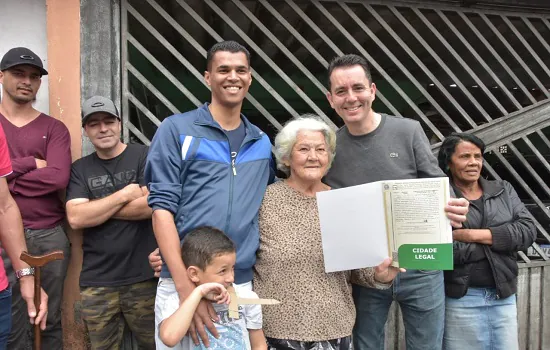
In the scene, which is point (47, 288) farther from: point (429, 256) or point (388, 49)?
point (388, 49)

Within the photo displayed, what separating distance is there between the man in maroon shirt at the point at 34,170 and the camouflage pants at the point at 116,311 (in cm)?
26

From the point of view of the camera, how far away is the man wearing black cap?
8.98 feet

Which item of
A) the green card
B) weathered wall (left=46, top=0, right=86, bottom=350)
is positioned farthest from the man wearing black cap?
the green card

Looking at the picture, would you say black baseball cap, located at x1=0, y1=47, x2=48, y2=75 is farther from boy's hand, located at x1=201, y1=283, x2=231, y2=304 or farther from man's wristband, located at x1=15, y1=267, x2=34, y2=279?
boy's hand, located at x1=201, y1=283, x2=231, y2=304

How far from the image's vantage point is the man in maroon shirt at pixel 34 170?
8.71 ft

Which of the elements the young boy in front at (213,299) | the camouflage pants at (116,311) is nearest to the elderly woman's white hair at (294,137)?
the young boy in front at (213,299)

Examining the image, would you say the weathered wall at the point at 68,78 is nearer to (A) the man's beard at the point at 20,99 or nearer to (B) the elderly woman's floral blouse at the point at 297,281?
(A) the man's beard at the point at 20,99

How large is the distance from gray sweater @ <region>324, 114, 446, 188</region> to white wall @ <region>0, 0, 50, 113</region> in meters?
2.04

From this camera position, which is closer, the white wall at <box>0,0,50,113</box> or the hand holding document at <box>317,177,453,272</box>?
the hand holding document at <box>317,177,453,272</box>

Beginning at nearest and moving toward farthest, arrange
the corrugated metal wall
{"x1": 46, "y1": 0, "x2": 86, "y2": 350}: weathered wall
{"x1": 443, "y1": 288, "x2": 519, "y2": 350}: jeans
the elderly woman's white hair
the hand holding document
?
the hand holding document, the elderly woman's white hair, {"x1": 443, "y1": 288, "x2": 519, "y2": 350}: jeans, {"x1": 46, "y1": 0, "x2": 86, "y2": 350}: weathered wall, the corrugated metal wall

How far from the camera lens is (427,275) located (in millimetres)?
2461

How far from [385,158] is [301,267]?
747 mm

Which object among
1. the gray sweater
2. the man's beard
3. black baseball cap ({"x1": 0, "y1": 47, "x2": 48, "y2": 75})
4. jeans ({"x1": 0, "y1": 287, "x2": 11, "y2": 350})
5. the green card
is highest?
black baseball cap ({"x1": 0, "y1": 47, "x2": 48, "y2": 75})

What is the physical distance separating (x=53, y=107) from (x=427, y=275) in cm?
256
